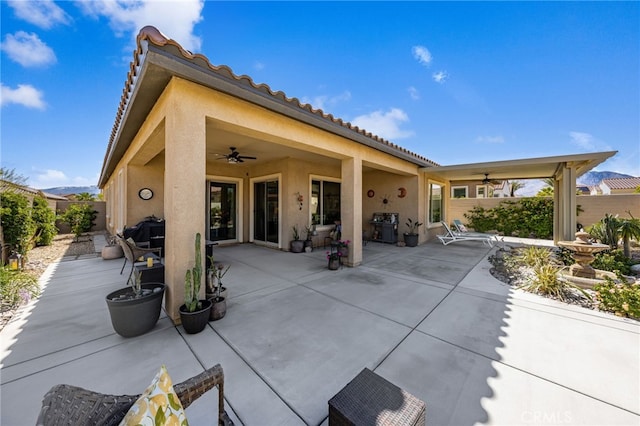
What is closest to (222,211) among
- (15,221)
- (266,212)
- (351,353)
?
(266,212)

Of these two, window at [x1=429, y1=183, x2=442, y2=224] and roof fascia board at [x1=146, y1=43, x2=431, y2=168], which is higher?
roof fascia board at [x1=146, y1=43, x2=431, y2=168]

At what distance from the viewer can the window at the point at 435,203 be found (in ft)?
36.5

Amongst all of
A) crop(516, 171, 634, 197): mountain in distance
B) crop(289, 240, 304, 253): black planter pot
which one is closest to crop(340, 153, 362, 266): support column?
crop(289, 240, 304, 253): black planter pot

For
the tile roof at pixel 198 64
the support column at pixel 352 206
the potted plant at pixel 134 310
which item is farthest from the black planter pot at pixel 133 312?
the support column at pixel 352 206

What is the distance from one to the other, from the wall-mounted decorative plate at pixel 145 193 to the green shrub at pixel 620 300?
11.6m

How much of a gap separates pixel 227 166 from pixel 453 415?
977 centimetres

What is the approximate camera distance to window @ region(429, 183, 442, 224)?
11.1m

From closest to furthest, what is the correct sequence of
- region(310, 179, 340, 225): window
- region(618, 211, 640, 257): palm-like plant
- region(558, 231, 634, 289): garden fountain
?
region(558, 231, 634, 289): garden fountain < region(618, 211, 640, 257): palm-like plant < region(310, 179, 340, 225): window

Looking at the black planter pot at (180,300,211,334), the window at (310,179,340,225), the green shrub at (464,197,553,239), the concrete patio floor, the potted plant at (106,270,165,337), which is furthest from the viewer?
the green shrub at (464,197,553,239)

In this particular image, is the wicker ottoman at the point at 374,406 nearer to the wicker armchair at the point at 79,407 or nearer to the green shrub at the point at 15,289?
the wicker armchair at the point at 79,407

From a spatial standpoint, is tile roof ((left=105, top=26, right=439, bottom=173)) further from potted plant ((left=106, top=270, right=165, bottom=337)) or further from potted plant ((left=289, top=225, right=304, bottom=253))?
potted plant ((left=289, top=225, right=304, bottom=253))

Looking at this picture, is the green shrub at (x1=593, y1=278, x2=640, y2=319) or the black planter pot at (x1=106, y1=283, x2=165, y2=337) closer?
the black planter pot at (x1=106, y1=283, x2=165, y2=337)

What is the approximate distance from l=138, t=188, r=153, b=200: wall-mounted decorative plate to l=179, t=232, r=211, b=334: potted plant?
6.50 meters

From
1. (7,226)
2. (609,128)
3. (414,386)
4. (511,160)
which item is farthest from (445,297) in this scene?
(609,128)
